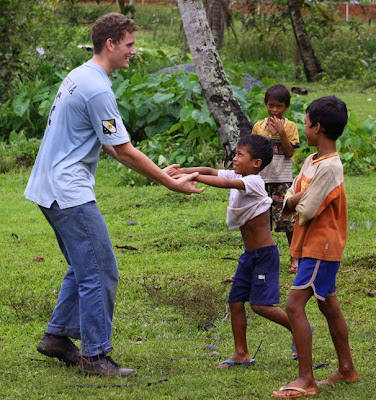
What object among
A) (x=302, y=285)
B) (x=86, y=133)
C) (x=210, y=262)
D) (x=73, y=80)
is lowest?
(x=210, y=262)

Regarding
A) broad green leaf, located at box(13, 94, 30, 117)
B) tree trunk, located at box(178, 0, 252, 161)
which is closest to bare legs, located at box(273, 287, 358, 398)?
tree trunk, located at box(178, 0, 252, 161)

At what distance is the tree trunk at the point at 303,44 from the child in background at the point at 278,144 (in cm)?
1236

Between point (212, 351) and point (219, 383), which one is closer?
point (219, 383)

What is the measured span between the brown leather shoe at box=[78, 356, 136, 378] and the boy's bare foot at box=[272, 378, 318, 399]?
33.6 inches

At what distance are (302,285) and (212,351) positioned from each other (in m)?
1.16

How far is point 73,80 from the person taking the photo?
15.0ft

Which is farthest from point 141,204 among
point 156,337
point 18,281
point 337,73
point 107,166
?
point 337,73

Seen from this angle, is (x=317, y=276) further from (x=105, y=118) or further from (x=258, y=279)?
(x=105, y=118)

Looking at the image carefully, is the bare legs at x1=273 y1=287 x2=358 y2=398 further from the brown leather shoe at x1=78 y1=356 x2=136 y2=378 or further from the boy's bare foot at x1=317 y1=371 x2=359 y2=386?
the brown leather shoe at x1=78 y1=356 x2=136 y2=378

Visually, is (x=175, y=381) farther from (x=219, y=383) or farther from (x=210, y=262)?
Result: (x=210, y=262)

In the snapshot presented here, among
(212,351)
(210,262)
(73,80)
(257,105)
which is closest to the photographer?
(73,80)

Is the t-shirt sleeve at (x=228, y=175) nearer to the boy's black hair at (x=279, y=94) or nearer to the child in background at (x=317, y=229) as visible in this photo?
the child in background at (x=317, y=229)

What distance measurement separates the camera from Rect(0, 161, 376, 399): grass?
452cm

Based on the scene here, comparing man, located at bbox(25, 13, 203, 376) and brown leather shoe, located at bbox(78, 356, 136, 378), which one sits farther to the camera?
brown leather shoe, located at bbox(78, 356, 136, 378)
